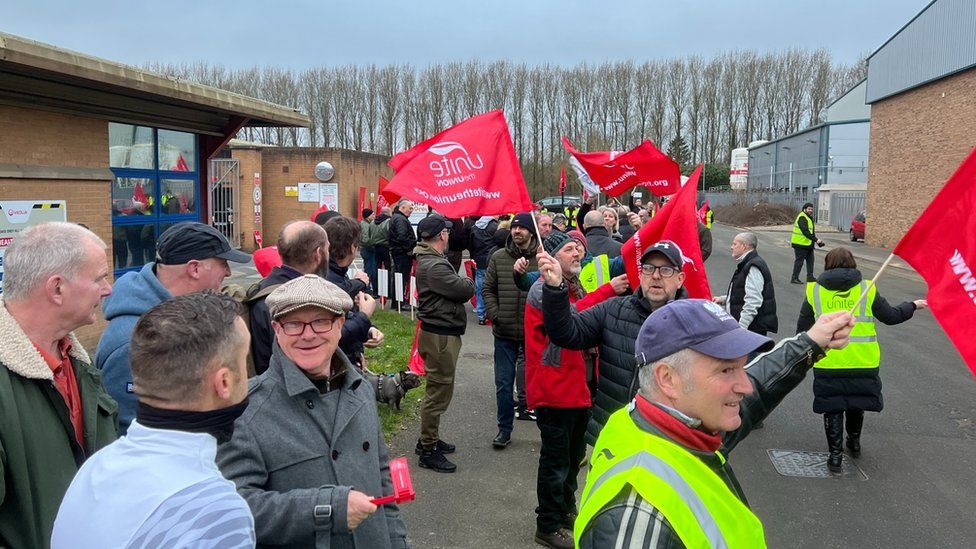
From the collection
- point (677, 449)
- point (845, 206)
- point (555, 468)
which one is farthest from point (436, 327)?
point (845, 206)

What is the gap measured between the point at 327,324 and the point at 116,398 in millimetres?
1066

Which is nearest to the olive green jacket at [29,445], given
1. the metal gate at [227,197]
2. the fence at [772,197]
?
the metal gate at [227,197]

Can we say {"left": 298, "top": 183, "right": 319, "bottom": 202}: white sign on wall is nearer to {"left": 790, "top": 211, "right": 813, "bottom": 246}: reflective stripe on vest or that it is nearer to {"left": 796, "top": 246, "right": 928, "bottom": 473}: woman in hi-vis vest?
{"left": 790, "top": 211, "right": 813, "bottom": 246}: reflective stripe on vest

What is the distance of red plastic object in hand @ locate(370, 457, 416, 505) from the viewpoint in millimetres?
2269

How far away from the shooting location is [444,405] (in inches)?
233

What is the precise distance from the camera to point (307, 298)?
8.16ft

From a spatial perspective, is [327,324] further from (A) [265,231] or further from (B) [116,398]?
(A) [265,231]

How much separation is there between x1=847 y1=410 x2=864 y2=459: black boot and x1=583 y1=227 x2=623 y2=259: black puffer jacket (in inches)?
119

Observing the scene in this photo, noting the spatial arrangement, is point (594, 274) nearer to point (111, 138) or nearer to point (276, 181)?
point (111, 138)

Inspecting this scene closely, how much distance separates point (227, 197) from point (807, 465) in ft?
66.9

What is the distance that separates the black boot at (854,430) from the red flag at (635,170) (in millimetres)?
4433

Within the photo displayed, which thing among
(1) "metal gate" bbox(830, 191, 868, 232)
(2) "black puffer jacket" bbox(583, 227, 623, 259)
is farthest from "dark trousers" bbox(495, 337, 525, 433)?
(1) "metal gate" bbox(830, 191, 868, 232)

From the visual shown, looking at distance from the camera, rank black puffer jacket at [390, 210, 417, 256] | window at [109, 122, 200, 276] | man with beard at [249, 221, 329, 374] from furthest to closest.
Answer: black puffer jacket at [390, 210, 417, 256] → window at [109, 122, 200, 276] → man with beard at [249, 221, 329, 374]

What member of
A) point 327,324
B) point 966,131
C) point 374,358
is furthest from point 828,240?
point 327,324
